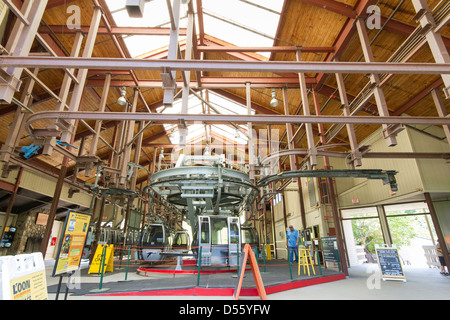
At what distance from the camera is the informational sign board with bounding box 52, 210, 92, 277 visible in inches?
180

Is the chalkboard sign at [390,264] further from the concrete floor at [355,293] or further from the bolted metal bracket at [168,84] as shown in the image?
the bolted metal bracket at [168,84]

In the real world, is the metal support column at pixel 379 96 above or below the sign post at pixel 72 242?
above

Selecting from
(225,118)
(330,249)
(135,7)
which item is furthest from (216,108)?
(135,7)

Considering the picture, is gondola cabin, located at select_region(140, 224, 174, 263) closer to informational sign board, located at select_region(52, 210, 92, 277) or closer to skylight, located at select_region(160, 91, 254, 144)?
skylight, located at select_region(160, 91, 254, 144)

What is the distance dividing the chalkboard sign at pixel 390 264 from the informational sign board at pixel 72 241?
431 inches

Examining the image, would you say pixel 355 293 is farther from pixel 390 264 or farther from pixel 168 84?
pixel 168 84

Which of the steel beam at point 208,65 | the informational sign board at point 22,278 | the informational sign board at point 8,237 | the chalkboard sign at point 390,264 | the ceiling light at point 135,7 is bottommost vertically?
the chalkboard sign at point 390,264

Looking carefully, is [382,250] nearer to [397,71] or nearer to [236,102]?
[397,71]

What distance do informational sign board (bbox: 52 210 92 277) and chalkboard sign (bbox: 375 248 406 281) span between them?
10.9m

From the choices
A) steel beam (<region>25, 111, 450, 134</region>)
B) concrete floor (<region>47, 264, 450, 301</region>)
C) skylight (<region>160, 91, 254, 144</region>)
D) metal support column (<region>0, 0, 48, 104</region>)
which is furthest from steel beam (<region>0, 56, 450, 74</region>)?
skylight (<region>160, 91, 254, 144</region>)

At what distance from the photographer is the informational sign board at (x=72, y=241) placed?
4562 mm

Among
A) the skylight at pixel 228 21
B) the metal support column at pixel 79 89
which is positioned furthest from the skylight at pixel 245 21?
the metal support column at pixel 79 89

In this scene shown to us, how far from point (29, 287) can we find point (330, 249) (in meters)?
12.2
